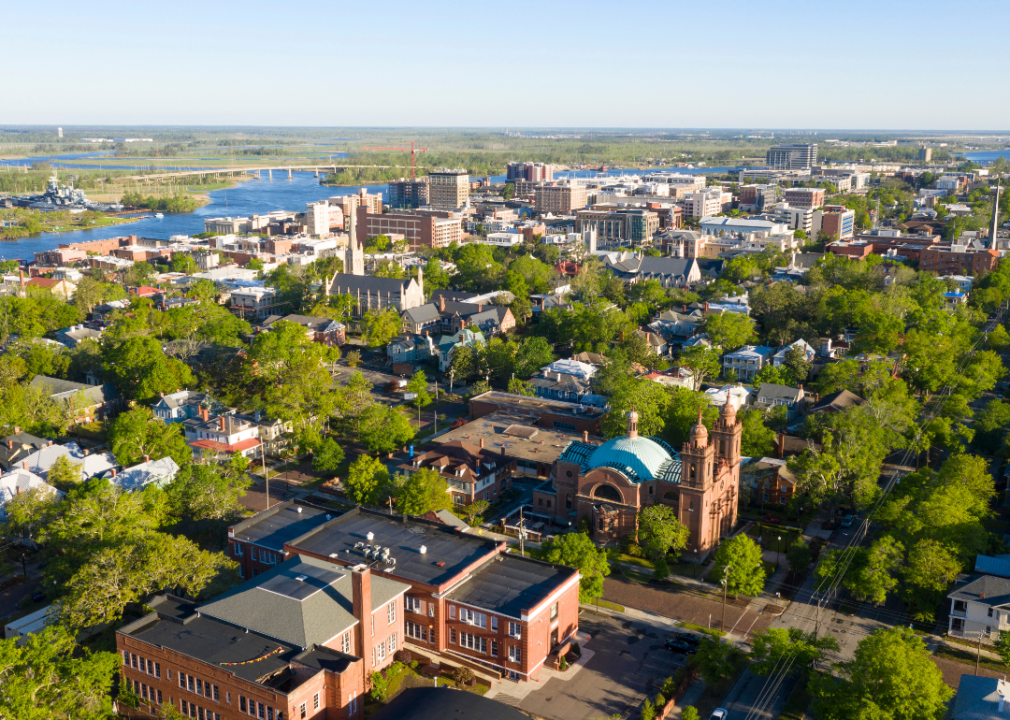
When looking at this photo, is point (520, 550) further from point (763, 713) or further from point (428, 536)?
point (763, 713)

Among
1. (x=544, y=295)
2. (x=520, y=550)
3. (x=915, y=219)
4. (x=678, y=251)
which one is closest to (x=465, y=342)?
(x=544, y=295)

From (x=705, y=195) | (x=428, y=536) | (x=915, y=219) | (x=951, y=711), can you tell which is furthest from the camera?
(x=705, y=195)

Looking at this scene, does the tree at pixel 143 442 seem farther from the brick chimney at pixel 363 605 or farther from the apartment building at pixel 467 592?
A: the brick chimney at pixel 363 605

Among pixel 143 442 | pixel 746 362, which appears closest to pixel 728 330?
pixel 746 362

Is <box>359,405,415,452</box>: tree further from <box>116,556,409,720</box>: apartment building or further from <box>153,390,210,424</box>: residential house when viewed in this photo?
<box>116,556,409,720</box>: apartment building

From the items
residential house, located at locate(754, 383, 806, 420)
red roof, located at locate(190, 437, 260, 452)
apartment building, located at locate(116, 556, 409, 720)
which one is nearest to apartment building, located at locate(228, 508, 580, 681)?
apartment building, located at locate(116, 556, 409, 720)

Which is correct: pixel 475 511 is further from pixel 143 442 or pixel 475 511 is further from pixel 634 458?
pixel 143 442
